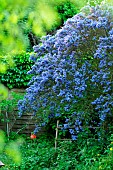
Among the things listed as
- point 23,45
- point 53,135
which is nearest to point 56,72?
point 53,135

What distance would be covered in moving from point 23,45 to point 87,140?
5.99 m

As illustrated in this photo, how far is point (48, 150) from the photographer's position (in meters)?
8.06

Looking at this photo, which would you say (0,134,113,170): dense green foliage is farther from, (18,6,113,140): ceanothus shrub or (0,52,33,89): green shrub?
(0,52,33,89): green shrub

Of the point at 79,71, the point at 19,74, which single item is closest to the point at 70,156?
the point at 79,71

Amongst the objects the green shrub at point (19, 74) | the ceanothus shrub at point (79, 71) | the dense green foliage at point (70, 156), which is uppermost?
the green shrub at point (19, 74)

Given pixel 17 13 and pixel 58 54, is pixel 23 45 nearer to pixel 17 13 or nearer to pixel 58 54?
pixel 17 13

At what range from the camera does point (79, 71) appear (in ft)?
21.9

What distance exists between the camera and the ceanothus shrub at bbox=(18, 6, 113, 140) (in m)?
6.43

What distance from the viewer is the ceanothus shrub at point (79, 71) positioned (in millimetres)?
6426

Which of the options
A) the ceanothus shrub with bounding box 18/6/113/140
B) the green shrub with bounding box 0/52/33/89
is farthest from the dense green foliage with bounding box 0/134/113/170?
the green shrub with bounding box 0/52/33/89

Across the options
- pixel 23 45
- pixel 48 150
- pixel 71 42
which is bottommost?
pixel 23 45

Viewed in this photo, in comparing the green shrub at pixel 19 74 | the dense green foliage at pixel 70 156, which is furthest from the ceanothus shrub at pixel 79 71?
the green shrub at pixel 19 74

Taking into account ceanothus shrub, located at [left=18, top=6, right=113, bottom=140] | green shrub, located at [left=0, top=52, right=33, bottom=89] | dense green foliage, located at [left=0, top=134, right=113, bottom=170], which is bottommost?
dense green foliage, located at [left=0, top=134, right=113, bottom=170]

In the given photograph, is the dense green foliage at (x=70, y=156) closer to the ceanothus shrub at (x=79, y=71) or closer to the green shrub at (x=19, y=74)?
the ceanothus shrub at (x=79, y=71)
